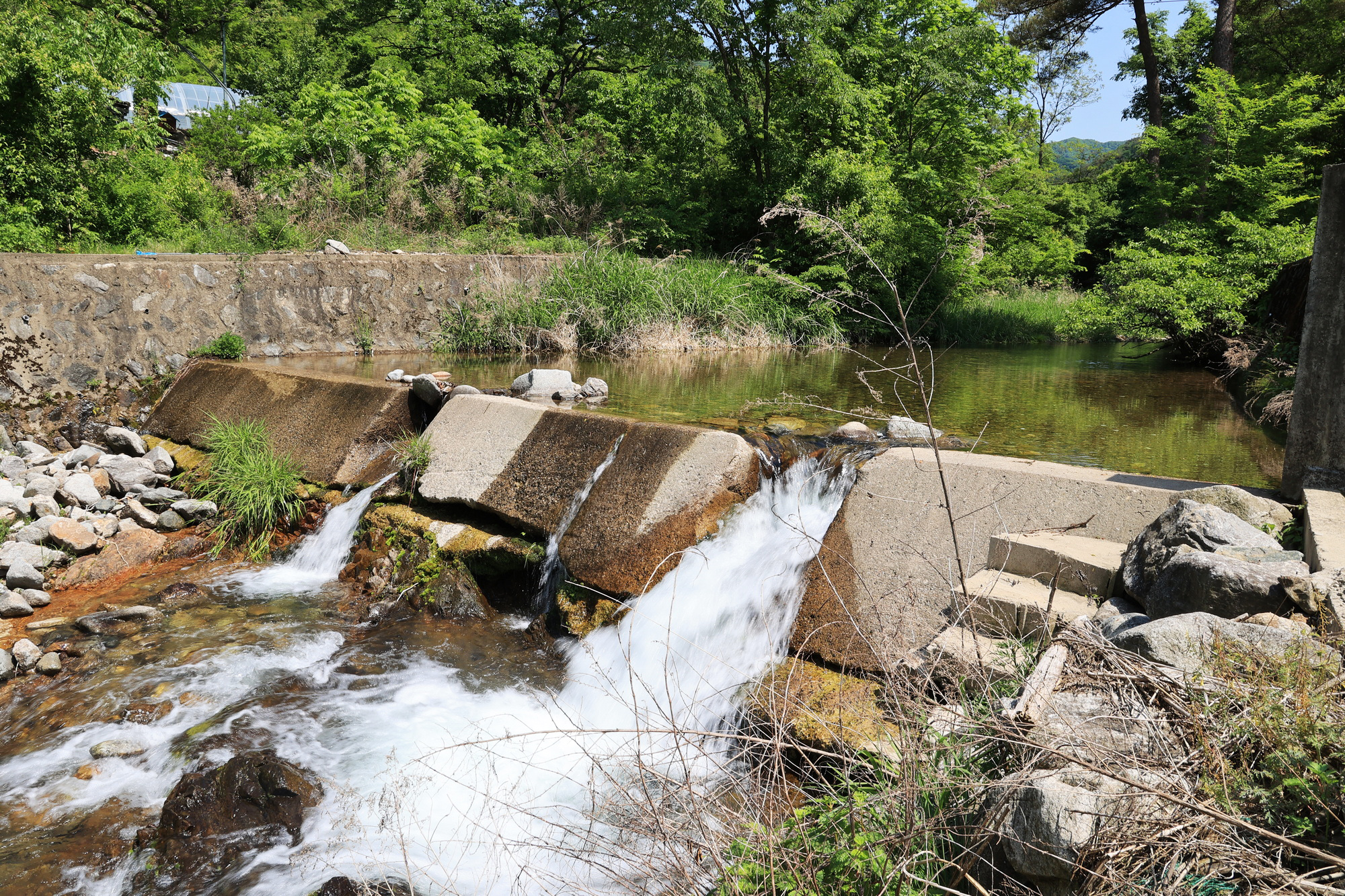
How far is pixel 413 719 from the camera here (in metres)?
4.00

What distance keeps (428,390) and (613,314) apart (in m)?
4.68

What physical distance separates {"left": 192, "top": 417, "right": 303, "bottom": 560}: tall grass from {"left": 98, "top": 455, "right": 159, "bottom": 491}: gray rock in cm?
51

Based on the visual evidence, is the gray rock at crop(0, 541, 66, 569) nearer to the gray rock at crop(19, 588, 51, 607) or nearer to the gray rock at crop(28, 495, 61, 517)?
the gray rock at crop(19, 588, 51, 607)

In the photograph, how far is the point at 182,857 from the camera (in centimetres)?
313

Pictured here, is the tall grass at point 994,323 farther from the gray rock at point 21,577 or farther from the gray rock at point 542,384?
the gray rock at point 21,577

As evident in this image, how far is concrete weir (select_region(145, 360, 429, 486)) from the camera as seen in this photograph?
6480mm

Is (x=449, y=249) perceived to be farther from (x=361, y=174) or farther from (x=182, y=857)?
(x=182, y=857)

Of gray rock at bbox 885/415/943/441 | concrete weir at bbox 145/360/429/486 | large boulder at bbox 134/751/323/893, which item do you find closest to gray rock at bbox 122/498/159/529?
concrete weir at bbox 145/360/429/486

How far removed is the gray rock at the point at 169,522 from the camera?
6.43 meters

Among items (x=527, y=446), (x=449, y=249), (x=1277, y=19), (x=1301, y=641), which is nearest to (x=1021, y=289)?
(x=1277, y=19)

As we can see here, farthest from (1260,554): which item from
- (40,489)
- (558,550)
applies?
(40,489)

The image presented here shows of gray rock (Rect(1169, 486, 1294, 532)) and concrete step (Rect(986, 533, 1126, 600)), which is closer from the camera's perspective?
concrete step (Rect(986, 533, 1126, 600))

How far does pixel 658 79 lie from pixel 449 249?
6826 millimetres

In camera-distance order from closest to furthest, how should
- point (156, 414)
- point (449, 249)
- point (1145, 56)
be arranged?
point (156, 414) < point (449, 249) < point (1145, 56)
